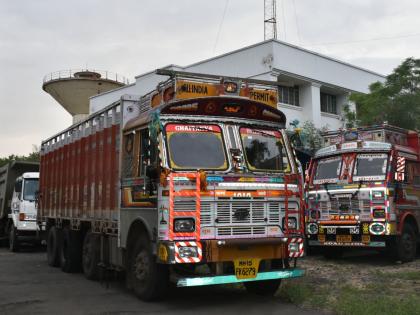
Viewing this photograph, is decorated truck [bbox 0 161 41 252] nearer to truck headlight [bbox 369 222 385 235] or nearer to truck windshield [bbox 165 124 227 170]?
truck headlight [bbox 369 222 385 235]

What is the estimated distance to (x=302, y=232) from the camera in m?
8.41

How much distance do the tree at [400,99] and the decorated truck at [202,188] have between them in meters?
10.7

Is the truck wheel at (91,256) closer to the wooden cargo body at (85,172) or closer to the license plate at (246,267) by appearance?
the wooden cargo body at (85,172)

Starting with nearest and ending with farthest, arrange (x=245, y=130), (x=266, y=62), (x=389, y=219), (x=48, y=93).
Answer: (x=245, y=130) < (x=389, y=219) < (x=266, y=62) < (x=48, y=93)

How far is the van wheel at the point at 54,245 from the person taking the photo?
1282 cm

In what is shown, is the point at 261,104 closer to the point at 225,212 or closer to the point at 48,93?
the point at 225,212

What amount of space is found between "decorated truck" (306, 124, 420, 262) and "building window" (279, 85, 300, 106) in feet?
47.0

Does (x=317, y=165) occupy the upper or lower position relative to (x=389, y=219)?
upper

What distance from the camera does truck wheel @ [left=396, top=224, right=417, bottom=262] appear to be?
1229 cm

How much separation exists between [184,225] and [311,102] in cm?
2167

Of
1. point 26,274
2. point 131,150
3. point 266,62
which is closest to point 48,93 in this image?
point 266,62

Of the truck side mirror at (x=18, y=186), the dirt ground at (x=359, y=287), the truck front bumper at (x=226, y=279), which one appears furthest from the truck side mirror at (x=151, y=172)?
the truck side mirror at (x=18, y=186)

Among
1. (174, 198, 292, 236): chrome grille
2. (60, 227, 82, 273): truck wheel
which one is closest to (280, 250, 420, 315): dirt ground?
(174, 198, 292, 236): chrome grille

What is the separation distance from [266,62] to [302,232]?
17810 mm
